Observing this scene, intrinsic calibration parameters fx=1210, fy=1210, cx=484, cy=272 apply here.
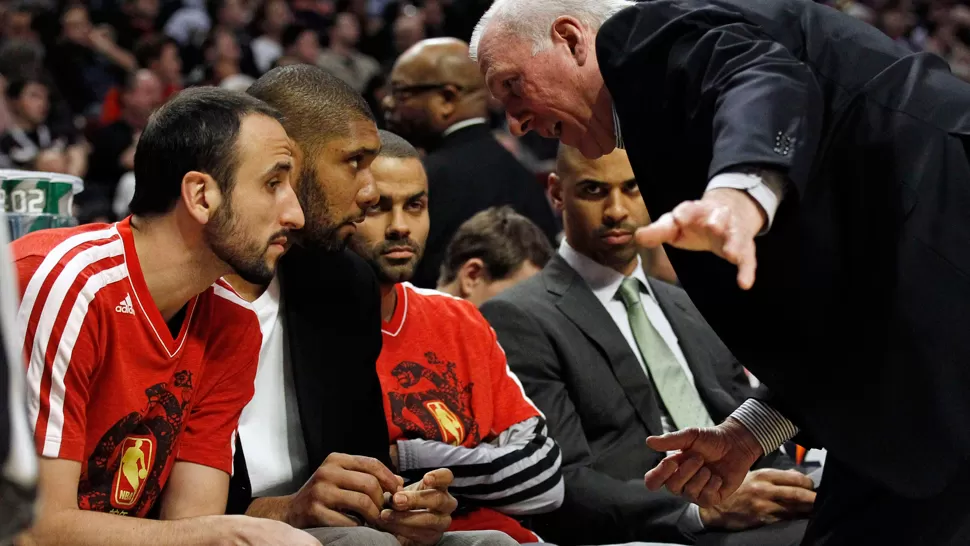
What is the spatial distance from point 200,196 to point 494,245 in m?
1.85

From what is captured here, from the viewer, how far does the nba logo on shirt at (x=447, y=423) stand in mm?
2854

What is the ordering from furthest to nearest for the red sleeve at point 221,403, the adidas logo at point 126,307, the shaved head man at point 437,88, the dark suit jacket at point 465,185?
the shaved head man at point 437,88 → the dark suit jacket at point 465,185 → the red sleeve at point 221,403 → the adidas logo at point 126,307

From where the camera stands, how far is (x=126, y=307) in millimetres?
2162

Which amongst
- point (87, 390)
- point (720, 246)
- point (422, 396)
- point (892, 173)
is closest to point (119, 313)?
point (87, 390)

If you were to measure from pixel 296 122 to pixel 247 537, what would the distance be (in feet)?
3.30

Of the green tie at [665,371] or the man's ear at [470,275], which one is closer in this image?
the green tie at [665,371]

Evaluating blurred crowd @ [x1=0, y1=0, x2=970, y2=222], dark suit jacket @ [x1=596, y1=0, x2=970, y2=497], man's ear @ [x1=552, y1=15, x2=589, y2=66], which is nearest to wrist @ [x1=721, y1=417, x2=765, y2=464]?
dark suit jacket @ [x1=596, y1=0, x2=970, y2=497]

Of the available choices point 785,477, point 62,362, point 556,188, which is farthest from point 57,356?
point 556,188

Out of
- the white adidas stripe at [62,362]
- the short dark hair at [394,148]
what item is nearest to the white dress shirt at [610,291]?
the short dark hair at [394,148]

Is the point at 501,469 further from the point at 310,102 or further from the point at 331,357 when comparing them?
the point at 310,102

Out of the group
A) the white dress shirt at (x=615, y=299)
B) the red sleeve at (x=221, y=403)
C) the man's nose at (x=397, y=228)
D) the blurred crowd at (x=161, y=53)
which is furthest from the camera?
the blurred crowd at (x=161, y=53)

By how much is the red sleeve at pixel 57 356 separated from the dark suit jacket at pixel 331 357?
0.56 metres

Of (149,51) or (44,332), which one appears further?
(149,51)

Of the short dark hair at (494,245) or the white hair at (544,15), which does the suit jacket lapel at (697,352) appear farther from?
the white hair at (544,15)
